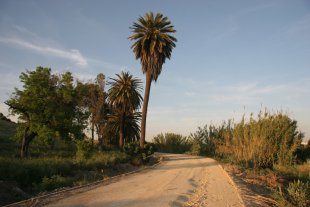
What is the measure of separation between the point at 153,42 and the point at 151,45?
398 millimetres

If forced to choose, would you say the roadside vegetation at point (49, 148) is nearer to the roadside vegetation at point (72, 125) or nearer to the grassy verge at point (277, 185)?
the roadside vegetation at point (72, 125)

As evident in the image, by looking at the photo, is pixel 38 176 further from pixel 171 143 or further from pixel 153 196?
pixel 171 143

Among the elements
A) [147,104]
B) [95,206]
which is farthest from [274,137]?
[95,206]

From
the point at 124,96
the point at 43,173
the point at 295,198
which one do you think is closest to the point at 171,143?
the point at 124,96

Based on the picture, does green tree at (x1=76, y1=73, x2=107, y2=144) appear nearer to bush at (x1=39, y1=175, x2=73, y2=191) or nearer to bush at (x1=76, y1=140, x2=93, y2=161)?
bush at (x1=76, y1=140, x2=93, y2=161)

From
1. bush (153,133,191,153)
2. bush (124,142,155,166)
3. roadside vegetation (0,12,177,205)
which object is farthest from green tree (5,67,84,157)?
bush (153,133,191,153)

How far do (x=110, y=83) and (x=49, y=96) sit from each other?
72.6 feet

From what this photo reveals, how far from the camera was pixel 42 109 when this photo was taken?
95.6ft

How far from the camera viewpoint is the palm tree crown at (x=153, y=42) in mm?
39375

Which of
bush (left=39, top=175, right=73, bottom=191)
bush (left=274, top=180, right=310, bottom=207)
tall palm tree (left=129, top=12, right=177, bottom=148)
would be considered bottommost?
bush (left=274, top=180, right=310, bottom=207)

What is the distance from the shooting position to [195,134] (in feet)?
187

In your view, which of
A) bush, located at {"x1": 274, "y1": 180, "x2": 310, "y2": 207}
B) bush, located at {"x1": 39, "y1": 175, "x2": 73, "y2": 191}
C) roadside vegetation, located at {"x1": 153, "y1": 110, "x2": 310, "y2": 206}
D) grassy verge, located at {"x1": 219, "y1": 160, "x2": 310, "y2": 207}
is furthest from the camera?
roadside vegetation, located at {"x1": 153, "y1": 110, "x2": 310, "y2": 206}

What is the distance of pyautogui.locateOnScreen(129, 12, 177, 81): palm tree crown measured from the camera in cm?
3938

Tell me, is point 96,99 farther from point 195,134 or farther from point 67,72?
point 195,134
